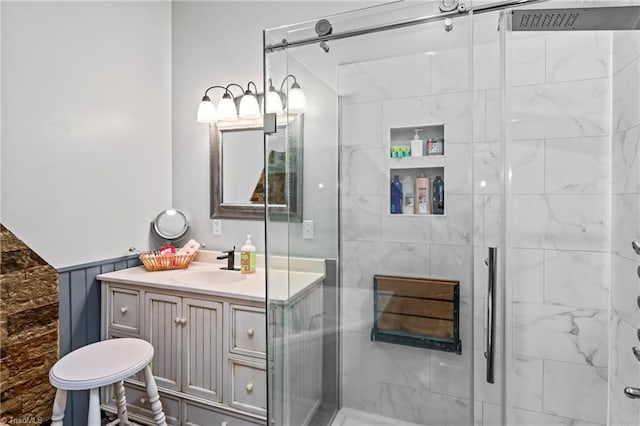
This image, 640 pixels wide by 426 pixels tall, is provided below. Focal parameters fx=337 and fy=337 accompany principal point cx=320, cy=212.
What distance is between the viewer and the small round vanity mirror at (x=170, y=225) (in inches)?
87.7

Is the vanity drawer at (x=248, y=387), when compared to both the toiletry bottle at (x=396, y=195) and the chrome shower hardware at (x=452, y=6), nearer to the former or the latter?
the toiletry bottle at (x=396, y=195)

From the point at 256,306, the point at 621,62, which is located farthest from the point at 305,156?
the point at 621,62

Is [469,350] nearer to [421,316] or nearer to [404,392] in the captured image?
[421,316]

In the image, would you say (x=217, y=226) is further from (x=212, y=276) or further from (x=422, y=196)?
(x=422, y=196)

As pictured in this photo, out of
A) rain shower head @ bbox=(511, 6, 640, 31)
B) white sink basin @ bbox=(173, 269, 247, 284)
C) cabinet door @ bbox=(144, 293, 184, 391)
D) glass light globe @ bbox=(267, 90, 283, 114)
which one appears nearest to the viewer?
rain shower head @ bbox=(511, 6, 640, 31)

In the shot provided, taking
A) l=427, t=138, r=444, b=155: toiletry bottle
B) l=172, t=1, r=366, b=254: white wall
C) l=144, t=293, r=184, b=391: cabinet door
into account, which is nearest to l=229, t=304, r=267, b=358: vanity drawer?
l=144, t=293, r=184, b=391: cabinet door

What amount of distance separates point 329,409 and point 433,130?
137 centimetres

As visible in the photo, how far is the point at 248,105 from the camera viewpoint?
2010 mm

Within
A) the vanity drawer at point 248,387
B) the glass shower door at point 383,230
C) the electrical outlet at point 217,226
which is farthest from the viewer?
the electrical outlet at point 217,226

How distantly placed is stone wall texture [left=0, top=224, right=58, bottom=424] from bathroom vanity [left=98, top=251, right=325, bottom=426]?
0.29 meters

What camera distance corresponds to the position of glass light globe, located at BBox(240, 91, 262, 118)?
6.59ft

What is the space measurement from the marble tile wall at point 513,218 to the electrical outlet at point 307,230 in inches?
7.5

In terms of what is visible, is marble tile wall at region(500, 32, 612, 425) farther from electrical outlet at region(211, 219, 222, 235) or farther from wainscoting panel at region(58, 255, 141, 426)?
wainscoting panel at region(58, 255, 141, 426)

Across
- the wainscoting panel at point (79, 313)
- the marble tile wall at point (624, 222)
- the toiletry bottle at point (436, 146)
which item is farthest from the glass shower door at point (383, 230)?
the wainscoting panel at point (79, 313)
